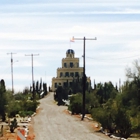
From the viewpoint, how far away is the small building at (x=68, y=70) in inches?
5901

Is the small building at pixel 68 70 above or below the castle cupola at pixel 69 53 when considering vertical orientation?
below

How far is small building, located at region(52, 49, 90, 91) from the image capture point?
149875 millimetres

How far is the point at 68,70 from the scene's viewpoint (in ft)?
494

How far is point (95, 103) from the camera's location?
63.7m

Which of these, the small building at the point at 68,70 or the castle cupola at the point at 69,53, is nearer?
the small building at the point at 68,70

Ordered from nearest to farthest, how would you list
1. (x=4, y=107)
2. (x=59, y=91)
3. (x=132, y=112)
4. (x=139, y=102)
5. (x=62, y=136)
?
(x=62, y=136)
(x=132, y=112)
(x=139, y=102)
(x=4, y=107)
(x=59, y=91)

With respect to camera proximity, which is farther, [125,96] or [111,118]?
[125,96]

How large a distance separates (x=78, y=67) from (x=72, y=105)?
294ft

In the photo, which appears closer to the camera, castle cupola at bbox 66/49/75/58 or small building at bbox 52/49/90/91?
small building at bbox 52/49/90/91

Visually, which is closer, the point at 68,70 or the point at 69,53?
the point at 68,70

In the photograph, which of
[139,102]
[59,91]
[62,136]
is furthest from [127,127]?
[59,91]

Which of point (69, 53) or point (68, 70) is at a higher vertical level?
point (69, 53)

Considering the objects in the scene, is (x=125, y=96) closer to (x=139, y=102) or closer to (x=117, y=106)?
(x=139, y=102)

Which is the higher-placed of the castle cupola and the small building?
Result: the castle cupola
